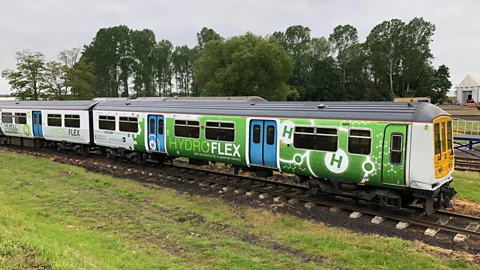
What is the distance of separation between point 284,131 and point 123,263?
7.05 meters

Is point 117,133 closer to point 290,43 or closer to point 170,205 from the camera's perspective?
point 170,205

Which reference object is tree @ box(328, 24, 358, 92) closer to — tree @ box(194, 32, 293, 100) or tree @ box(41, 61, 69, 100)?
tree @ box(194, 32, 293, 100)

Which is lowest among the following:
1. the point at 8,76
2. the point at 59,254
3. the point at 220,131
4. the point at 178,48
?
the point at 59,254

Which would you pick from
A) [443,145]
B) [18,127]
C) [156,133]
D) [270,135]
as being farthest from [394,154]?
[18,127]

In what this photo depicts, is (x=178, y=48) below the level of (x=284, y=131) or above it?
above

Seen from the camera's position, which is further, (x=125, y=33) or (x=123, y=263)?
(x=125, y=33)

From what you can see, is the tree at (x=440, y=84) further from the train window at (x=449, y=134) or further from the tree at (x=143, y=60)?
the train window at (x=449, y=134)

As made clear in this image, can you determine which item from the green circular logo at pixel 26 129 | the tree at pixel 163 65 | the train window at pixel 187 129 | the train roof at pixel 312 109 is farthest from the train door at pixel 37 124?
the tree at pixel 163 65

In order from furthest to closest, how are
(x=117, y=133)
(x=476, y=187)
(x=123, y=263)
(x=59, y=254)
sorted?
(x=117, y=133), (x=476, y=187), (x=123, y=263), (x=59, y=254)

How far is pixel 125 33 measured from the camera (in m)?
71.8

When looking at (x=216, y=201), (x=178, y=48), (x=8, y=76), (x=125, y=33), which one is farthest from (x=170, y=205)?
(x=178, y=48)

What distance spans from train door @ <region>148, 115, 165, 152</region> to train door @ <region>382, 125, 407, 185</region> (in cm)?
966

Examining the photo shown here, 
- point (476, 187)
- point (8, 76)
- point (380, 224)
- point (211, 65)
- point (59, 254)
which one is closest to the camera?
point (59, 254)

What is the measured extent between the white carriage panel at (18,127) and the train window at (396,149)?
71.3ft
